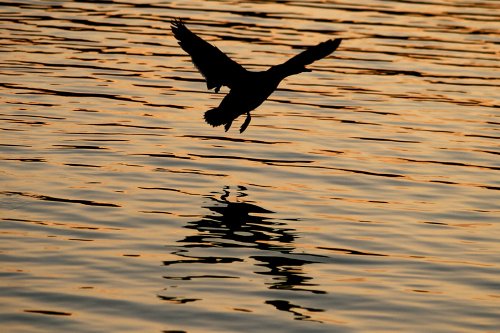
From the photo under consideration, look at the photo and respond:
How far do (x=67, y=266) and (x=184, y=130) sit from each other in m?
6.10

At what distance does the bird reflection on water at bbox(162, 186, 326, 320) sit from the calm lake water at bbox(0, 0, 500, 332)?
0.10 ft

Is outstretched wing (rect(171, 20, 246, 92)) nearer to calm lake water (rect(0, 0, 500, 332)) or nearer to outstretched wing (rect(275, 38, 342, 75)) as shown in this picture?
outstretched wing (rect(275, 38, 342, 75))

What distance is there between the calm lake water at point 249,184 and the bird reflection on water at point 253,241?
3 cm

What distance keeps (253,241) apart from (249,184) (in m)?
2.28

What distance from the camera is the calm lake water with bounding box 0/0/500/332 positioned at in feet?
28.0

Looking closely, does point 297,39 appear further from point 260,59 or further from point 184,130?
point 184,130

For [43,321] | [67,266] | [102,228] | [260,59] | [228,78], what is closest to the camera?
[43,321]

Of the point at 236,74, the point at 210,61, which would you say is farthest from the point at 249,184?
the point at 210,61

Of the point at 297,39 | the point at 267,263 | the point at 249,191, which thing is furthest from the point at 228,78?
the point at 297,39

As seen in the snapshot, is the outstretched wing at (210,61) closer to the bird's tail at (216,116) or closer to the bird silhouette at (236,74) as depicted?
the bird silhouette at (236,74)

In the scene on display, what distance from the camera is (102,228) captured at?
33.9ft

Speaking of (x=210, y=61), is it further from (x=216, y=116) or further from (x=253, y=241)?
(x=253, y=241)

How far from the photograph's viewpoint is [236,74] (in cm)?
1249

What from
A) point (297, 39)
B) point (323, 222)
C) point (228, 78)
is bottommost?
point (323, 222)
